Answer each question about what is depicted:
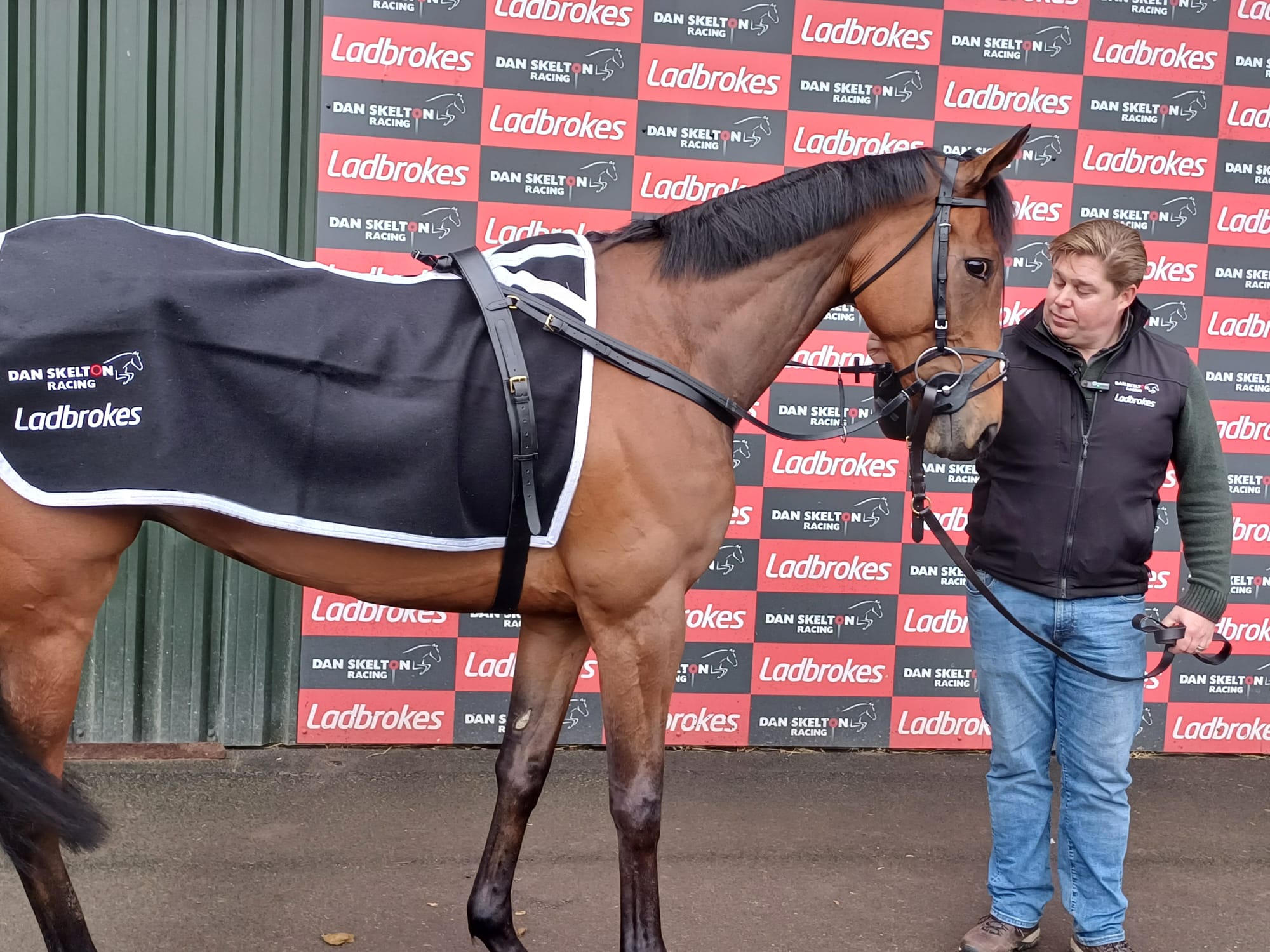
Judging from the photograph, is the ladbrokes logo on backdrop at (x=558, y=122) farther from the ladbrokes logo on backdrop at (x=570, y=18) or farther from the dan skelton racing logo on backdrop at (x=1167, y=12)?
the dan skelton racing logo on backdrop at (x=1167, y=12)

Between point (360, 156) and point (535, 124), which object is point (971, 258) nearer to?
point (535, 124)

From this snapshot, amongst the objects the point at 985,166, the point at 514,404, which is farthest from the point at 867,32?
the point at 514,404

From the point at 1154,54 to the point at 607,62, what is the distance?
230 centimetres

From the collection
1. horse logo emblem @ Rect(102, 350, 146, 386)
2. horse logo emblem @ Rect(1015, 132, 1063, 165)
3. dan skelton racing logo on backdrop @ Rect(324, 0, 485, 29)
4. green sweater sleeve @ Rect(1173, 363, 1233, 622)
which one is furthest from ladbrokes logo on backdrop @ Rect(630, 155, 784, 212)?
horse logo emblem @ Rect(102, 350, 146, 386)

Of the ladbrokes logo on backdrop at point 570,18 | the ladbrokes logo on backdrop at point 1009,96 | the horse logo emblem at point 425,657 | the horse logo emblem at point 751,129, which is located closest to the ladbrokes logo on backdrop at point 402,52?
the ladbrokes logo on backdrop at point 570,18

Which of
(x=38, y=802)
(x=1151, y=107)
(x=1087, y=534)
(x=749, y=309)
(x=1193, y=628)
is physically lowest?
(x=38, y=802)

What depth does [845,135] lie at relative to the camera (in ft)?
14.5

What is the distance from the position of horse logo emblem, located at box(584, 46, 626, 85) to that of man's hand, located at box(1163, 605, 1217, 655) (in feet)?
9.37

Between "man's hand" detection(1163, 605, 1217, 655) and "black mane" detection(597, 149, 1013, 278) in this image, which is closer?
"black mane" detection(597, 149, 1013, 278)

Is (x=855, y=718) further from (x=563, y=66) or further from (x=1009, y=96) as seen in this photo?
(x=563, y=66)

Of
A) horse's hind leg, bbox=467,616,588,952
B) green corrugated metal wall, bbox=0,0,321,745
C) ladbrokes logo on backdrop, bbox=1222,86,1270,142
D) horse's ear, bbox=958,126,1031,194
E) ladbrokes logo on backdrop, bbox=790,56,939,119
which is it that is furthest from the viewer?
ladbrokes logo on backdrop, bbox=1222,86,1270,142

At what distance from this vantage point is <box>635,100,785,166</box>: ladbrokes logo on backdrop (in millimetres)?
4312

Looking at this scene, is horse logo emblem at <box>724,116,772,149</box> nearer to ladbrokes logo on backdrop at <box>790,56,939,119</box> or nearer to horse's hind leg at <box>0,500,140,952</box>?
ladbrokes logo on backdrop at <box>790,56,939,119</box>

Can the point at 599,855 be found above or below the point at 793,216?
below
